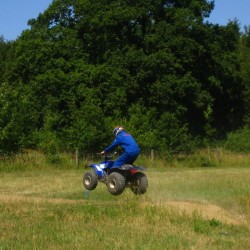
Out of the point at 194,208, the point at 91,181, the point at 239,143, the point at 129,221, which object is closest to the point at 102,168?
the point at 91,181

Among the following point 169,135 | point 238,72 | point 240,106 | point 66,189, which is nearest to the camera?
→ point 66,189

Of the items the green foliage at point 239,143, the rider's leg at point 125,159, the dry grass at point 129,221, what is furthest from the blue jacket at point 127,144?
the green foliage at point 239,143

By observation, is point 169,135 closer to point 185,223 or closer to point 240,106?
point 240,106

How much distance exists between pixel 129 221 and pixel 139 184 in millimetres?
4280

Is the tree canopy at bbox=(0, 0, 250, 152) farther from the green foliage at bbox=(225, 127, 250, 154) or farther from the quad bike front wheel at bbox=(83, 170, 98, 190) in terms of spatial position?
the quad bike front wheel at bbox=(83, 170, 98, 190)

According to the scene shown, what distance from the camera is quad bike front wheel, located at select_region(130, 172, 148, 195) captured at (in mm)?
15812

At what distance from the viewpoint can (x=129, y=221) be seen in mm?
11602

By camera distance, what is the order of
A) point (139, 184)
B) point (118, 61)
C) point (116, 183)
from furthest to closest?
point (118, 61) < point (139, 184) < point (116, 183)

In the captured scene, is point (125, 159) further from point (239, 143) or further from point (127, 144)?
point (239, 143)

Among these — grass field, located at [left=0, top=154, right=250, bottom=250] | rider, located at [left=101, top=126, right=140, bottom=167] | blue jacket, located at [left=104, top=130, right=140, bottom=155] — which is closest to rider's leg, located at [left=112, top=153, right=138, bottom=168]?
rider, located at [left=101, top=126, right=140, bottom=167]

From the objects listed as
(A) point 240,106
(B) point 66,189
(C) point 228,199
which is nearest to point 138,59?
(A) point 240,106

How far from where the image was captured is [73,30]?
47.9m

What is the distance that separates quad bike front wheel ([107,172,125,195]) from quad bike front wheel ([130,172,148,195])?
1.55ft

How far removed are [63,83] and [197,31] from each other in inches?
455
